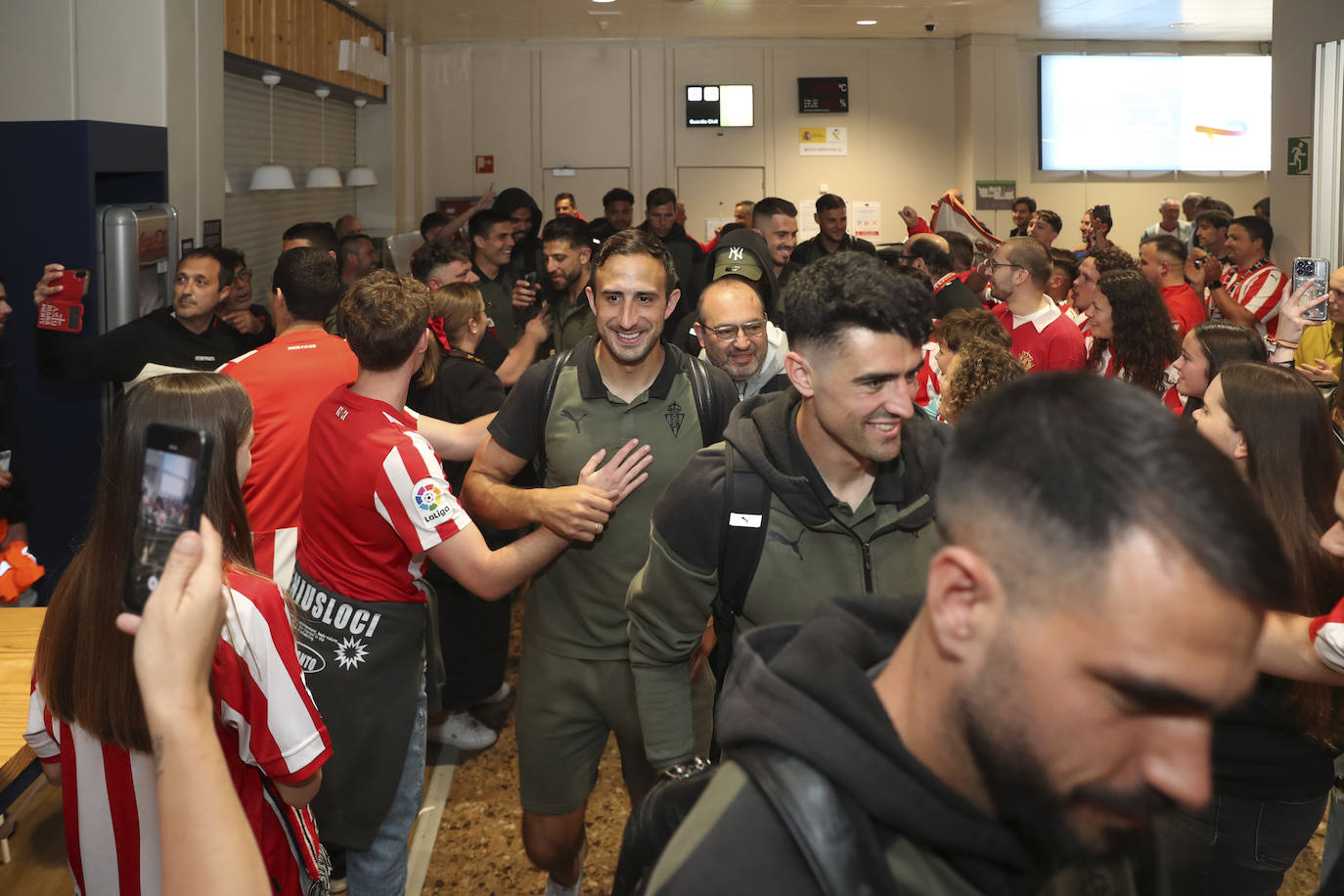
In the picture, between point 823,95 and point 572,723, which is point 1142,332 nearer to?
point 572,723

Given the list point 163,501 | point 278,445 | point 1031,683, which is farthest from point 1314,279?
point 163,501

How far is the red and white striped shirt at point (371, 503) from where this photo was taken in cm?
274

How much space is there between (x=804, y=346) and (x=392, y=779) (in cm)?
156

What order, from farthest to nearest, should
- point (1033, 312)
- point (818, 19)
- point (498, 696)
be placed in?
1. point (818, 19)
2. point (1033, 312)
3. point (498, 696)

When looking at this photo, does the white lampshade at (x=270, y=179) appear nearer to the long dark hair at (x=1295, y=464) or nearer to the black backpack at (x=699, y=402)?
the black backpack at (x=699, y=402)

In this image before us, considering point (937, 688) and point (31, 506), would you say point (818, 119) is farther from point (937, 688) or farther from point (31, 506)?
point (937, 688)

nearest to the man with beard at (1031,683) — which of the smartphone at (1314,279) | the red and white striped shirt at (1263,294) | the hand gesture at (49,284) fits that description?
the hand gesture at (49,284)

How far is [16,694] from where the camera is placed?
2.43m

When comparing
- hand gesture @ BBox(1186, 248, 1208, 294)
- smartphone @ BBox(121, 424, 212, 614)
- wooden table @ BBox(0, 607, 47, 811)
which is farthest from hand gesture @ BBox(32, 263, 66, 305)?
hand gesture @ BBox(1186, 248, 1208, 294)

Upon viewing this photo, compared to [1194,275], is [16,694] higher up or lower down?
lower down

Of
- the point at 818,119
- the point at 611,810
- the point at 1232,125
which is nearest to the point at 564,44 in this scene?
the point at 818,119

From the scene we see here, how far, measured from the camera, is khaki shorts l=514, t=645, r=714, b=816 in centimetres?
296

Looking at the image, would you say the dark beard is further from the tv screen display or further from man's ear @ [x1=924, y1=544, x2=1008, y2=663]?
the tv screen display

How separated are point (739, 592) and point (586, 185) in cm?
1070
